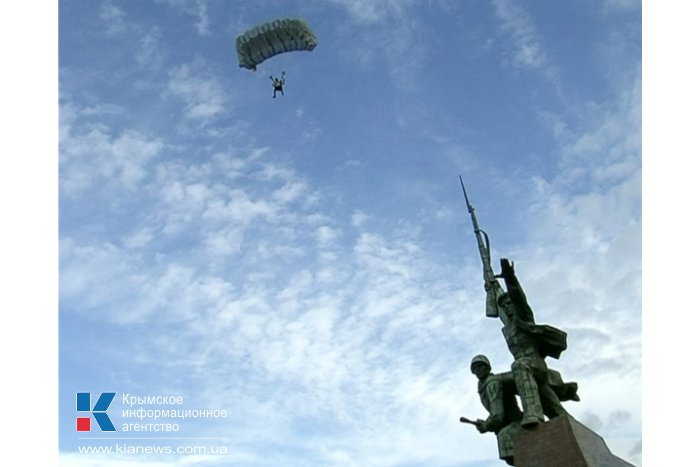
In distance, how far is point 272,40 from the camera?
32906 mm

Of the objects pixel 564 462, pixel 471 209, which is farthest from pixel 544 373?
pixel 471 209

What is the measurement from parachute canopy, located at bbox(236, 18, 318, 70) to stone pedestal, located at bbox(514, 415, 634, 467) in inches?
836

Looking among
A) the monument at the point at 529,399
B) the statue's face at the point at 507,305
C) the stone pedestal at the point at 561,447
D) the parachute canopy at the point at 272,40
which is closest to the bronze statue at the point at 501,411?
the monument at the point at 529,399

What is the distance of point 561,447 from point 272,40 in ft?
74.4

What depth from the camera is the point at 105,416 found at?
17.7 m

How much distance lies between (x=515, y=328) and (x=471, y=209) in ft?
14.4

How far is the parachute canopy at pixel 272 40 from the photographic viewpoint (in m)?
32.3

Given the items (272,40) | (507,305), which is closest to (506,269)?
(507,305)

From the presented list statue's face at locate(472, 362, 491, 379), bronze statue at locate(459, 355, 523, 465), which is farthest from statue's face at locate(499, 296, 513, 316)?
bronze statue at locate(459, 355, 523, 465)

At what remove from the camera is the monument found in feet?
52.9

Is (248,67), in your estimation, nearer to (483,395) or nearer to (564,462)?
(483,395)

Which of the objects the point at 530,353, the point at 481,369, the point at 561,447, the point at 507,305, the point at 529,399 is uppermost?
the point at 507,305

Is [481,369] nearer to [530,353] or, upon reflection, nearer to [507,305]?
[530,353]

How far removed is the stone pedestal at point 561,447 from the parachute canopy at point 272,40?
21242 millimetres
